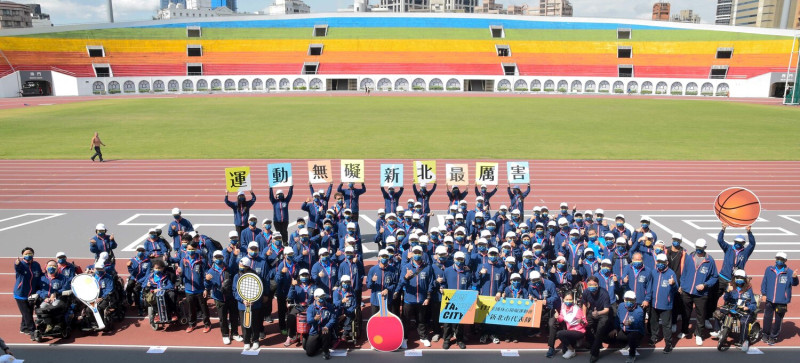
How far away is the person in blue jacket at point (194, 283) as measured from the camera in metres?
7.60

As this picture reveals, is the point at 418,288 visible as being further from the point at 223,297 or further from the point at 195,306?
the point at 195,306

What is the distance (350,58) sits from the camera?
64625 mm

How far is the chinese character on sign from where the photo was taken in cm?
1067

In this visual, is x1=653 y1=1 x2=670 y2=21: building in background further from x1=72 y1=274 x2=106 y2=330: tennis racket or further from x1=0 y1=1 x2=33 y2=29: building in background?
x1=72 y1=274 x2=106 y2=330: tennis racket

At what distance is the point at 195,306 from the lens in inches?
307

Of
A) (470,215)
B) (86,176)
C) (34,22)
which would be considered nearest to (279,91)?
(86,176)

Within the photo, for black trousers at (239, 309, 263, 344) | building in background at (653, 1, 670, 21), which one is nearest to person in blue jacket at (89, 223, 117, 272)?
black trousers at (239, 309, 263, 344)

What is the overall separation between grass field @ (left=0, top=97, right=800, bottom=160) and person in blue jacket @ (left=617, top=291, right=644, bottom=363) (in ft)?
47.4

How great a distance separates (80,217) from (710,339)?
14620 mm

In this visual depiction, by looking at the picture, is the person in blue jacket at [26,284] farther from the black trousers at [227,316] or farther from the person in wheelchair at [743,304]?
the person in wheelchair at [743,304]

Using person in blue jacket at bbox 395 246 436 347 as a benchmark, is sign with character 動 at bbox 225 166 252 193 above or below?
above

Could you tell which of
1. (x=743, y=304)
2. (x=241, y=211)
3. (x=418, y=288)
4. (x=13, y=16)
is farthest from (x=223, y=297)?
(x=13, y=16)

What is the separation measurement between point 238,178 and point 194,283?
3.51 meters

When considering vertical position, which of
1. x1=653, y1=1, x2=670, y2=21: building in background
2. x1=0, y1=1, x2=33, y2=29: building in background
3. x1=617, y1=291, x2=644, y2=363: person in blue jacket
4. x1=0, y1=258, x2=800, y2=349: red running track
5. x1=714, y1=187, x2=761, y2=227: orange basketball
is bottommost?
x1=0, y1=258, x2=800, y2=349: red running track
